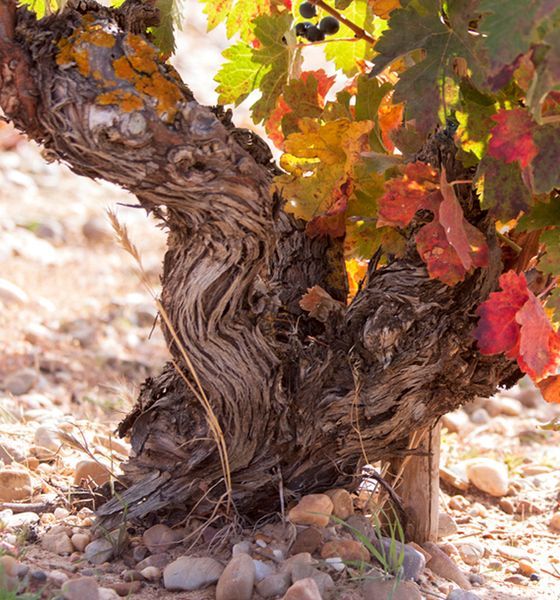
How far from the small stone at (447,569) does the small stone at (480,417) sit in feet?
5.84

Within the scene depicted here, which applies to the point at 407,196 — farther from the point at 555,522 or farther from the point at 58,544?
the point at 555,522

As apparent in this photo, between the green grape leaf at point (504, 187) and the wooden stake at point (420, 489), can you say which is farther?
the wooden stake at point (420, 489)

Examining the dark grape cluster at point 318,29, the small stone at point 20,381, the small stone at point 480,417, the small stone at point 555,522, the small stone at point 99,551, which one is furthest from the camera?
the small stone at point 480,417

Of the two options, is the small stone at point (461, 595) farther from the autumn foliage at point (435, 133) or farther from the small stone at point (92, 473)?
the small stone at point (92, 473)

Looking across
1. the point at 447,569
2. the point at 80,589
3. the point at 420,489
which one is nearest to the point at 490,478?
the point at 420,489

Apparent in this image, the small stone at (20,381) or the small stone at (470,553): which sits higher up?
the small stone at (20,381)

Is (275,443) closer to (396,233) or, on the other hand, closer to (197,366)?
(197,366)

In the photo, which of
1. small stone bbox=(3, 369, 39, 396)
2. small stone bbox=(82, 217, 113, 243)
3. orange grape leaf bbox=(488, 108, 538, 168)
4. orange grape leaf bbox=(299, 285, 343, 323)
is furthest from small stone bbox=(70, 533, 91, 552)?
small stone bbox=(82, 217, 113, 243)

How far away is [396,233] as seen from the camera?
190cm

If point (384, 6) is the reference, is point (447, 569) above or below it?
below

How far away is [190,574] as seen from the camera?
1694mm

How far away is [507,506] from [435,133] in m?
1.29

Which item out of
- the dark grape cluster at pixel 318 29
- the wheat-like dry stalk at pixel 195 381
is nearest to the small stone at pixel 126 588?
the wheat-like dry stalk at pixel 195 381

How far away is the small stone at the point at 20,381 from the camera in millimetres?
3404
